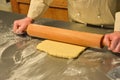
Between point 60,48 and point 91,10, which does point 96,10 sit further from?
point 60,48

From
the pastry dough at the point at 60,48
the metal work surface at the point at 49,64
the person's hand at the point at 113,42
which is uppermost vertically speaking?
the person's hand at the point at 113,42

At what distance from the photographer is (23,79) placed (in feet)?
2.22

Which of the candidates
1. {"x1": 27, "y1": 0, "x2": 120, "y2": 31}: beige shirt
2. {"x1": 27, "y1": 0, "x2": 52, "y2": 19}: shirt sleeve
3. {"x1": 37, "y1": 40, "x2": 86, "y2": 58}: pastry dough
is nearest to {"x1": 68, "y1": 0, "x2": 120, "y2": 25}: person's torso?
{"x1": 27, "y1": 0, "x2": 120, "y2": 31}: beige shirt

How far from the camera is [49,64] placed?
74cm

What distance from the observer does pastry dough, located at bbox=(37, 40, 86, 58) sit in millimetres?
763

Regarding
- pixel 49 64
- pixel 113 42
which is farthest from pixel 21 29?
pixel 113 42

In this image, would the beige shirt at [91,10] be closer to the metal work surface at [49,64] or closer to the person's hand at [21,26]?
the person's hand at [21,26]

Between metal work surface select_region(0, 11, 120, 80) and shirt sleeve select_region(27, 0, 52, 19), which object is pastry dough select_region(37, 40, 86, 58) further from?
shirt sleeve select_region(27, 0, 52, 19)

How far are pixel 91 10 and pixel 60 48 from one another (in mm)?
262

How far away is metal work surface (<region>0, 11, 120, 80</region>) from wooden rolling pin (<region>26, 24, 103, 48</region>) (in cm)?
3

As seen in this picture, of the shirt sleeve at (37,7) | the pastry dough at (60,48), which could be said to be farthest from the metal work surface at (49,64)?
the shirt sleeve at (37,7)

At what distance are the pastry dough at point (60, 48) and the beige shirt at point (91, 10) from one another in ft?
0.67

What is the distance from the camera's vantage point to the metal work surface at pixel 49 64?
679mm

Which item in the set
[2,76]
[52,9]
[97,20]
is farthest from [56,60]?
[52,9]
